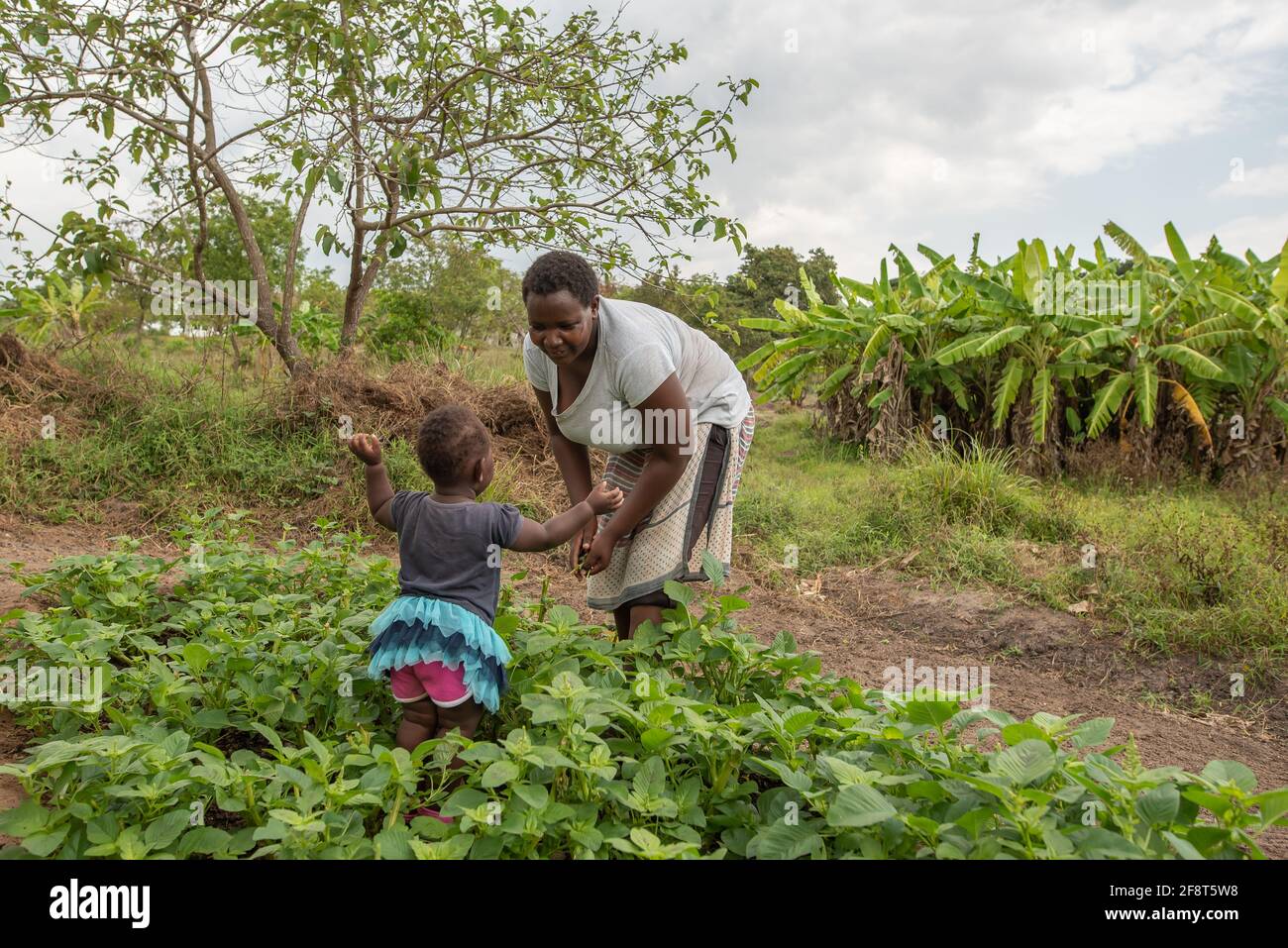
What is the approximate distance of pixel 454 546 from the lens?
2.79m

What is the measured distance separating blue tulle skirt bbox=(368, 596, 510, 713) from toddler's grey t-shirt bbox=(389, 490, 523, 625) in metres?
0.05

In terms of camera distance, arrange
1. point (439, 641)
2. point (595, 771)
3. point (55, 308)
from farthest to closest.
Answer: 1. point (55, 308)
2. point (439, 641)
3. point (595, 771)

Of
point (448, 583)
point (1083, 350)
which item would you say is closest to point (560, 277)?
point (448, 583)

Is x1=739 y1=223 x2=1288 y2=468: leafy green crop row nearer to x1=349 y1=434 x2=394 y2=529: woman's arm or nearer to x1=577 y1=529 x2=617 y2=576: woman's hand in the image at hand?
x1=577 y1=529 x2=617 y2=576: woman's hand

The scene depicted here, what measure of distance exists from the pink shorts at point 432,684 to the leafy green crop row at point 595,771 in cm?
19

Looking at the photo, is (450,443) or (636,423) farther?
(636,423)

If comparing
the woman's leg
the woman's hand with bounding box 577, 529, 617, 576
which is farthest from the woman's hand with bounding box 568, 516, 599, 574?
the woman's leg

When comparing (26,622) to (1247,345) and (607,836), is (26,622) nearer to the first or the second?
(607,836)

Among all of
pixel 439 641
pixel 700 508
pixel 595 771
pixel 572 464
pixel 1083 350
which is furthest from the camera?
pixel 1083 350

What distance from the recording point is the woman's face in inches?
109

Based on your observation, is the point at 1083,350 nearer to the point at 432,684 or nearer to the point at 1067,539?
the point at 1067,539

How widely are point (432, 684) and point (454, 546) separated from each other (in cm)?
41

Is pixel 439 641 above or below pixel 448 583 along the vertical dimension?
below

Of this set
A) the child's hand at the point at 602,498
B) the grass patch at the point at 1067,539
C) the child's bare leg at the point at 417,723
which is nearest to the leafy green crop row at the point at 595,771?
the child's bare leg at the point at 417,723
